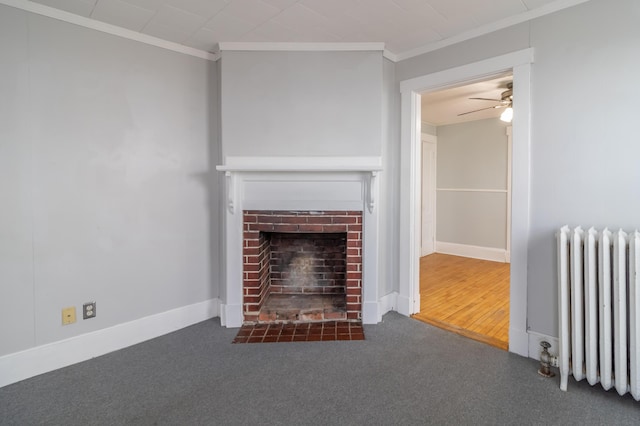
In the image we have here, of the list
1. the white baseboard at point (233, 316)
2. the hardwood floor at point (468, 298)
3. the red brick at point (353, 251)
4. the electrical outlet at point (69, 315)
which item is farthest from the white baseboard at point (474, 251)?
the electrical outlet at point (69, 315)

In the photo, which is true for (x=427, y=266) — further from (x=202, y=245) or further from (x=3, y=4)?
(x=3, y=4)

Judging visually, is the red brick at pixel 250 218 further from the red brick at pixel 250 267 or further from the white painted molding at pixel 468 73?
the white painted molding at pixel 468 73

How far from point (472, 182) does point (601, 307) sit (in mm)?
4174

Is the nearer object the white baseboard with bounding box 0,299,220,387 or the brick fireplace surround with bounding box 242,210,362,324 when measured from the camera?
the white baseboard with bounding box 0,299,220,387

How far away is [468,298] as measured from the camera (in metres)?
3.62

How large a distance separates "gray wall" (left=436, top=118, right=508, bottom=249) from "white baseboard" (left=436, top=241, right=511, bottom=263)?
0.07 meters

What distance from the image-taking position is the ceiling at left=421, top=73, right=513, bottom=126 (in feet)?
12.3

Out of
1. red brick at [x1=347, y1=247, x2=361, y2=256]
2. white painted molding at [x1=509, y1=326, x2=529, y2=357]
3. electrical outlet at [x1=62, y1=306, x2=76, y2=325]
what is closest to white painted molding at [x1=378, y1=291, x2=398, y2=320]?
red brick at [x1=347, y1=247, x2=361, y2=256]

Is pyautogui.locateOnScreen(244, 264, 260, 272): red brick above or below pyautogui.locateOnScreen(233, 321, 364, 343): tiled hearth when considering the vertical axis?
above

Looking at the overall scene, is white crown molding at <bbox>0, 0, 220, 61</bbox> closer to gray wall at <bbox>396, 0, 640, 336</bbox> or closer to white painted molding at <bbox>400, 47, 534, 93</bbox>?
white painted molding at <bbox>400, 47, 534, 93</bbox>

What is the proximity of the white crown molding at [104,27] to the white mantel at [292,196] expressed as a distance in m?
0.98

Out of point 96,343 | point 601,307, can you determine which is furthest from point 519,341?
point 96,343

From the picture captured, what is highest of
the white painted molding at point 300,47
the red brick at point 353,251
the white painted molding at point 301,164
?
the white painted molding at point 300,47

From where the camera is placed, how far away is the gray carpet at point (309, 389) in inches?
68.7
